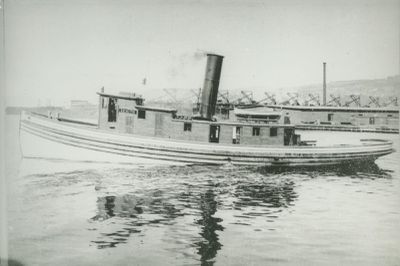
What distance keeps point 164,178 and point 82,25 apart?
2.06 metres

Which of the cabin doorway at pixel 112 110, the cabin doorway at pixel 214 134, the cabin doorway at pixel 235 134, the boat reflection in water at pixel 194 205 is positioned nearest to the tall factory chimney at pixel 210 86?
the cabin doorway at pixel 214 134

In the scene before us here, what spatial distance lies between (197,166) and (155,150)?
618mm

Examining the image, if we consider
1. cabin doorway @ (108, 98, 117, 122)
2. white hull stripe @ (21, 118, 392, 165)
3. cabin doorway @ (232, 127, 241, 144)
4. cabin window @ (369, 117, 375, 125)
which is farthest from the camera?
cabin doorway @ (232, 127, 241, 144)

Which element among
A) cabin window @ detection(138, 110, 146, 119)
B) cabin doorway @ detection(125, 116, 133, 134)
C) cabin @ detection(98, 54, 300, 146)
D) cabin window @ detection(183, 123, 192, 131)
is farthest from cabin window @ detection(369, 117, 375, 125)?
cabin doorway @ detection(125, 116, 133, 134)

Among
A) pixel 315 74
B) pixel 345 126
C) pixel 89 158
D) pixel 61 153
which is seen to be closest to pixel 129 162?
pixel 89 158

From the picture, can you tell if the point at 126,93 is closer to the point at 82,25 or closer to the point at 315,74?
the point at 82,25

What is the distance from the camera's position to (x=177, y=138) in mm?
5305

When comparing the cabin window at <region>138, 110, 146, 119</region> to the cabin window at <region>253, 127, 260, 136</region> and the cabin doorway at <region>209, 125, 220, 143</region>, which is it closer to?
the cabin doorway at <region>209, 125, 220, 143</region>

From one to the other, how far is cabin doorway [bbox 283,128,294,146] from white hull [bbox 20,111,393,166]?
0.25ft

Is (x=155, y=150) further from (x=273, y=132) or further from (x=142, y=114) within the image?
(x=273, y=132)

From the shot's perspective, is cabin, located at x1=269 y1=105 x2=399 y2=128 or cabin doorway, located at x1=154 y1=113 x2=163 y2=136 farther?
cabin doorway, located at x1=154 y1=113 x2=163 y2=136

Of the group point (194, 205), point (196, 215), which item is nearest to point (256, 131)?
point (194, 205)

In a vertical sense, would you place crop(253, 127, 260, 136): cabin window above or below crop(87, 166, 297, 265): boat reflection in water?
above

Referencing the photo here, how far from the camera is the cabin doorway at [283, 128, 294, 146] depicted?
4953 mm
